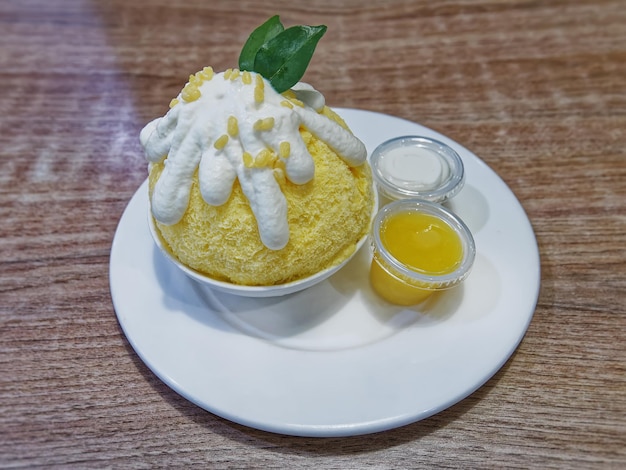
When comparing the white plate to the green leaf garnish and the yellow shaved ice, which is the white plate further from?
the green leaf garnish

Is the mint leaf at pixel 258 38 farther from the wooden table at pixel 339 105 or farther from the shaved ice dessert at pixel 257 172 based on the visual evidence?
the wooden table at pixel 339 105

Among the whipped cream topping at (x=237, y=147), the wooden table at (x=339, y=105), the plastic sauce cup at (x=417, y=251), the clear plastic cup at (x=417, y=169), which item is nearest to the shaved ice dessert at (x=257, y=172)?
the whipped cream topping at (x=237, y=147)

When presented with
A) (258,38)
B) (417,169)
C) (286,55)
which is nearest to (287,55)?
(286,55)

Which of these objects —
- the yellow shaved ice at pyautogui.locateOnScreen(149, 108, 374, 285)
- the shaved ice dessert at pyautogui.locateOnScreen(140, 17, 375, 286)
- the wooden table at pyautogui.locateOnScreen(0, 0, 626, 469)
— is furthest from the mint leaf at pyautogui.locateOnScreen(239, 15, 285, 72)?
the wooden table at pyautogui.locateOnScreen(0, 0, 626, 469)

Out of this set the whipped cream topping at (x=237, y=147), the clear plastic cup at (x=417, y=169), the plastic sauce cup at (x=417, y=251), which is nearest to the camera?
the whipped cream topping at (x=237, y=147)

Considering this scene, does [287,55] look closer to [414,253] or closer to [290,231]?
[290,231]

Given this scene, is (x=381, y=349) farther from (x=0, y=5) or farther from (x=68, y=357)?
(x=0, y=5)
